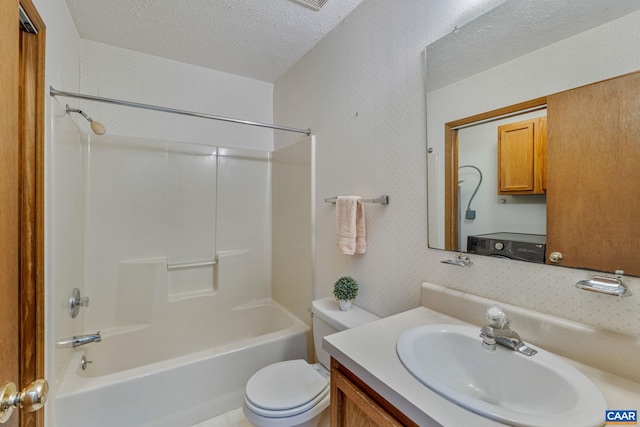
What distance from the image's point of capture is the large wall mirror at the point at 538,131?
0.75 metres

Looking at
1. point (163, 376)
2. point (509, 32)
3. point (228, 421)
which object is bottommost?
point (228, 421)

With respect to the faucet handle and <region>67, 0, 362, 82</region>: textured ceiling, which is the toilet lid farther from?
<region>67, 0, 362, 82</region>: textured ceiling

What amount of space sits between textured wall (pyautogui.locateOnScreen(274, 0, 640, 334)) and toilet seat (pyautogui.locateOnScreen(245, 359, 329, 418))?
474mm

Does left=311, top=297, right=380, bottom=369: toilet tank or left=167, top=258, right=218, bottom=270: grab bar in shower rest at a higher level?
left=167, top=258, right=218, bottom=270: grab bar in shower

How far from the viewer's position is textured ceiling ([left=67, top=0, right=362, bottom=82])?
1614 mm

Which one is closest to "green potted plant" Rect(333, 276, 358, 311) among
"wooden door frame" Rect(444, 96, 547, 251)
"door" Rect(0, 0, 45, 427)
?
"wooden door frame" Rect(444, 96, 547, 251)

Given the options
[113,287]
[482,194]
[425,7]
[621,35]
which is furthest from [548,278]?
[113,287]

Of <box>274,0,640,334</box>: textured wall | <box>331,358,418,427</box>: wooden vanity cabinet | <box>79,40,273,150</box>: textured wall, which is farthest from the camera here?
<box>79,40,273,150</box>: textured wall

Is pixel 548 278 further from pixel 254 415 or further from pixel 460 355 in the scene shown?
pixel 254 415

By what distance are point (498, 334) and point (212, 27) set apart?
7.35 feet

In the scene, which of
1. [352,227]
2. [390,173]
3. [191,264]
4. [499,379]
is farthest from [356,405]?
[191,264]

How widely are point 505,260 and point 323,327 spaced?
3.32 feet

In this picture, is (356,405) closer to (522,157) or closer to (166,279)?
(522,157)

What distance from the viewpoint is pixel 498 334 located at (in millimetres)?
866
